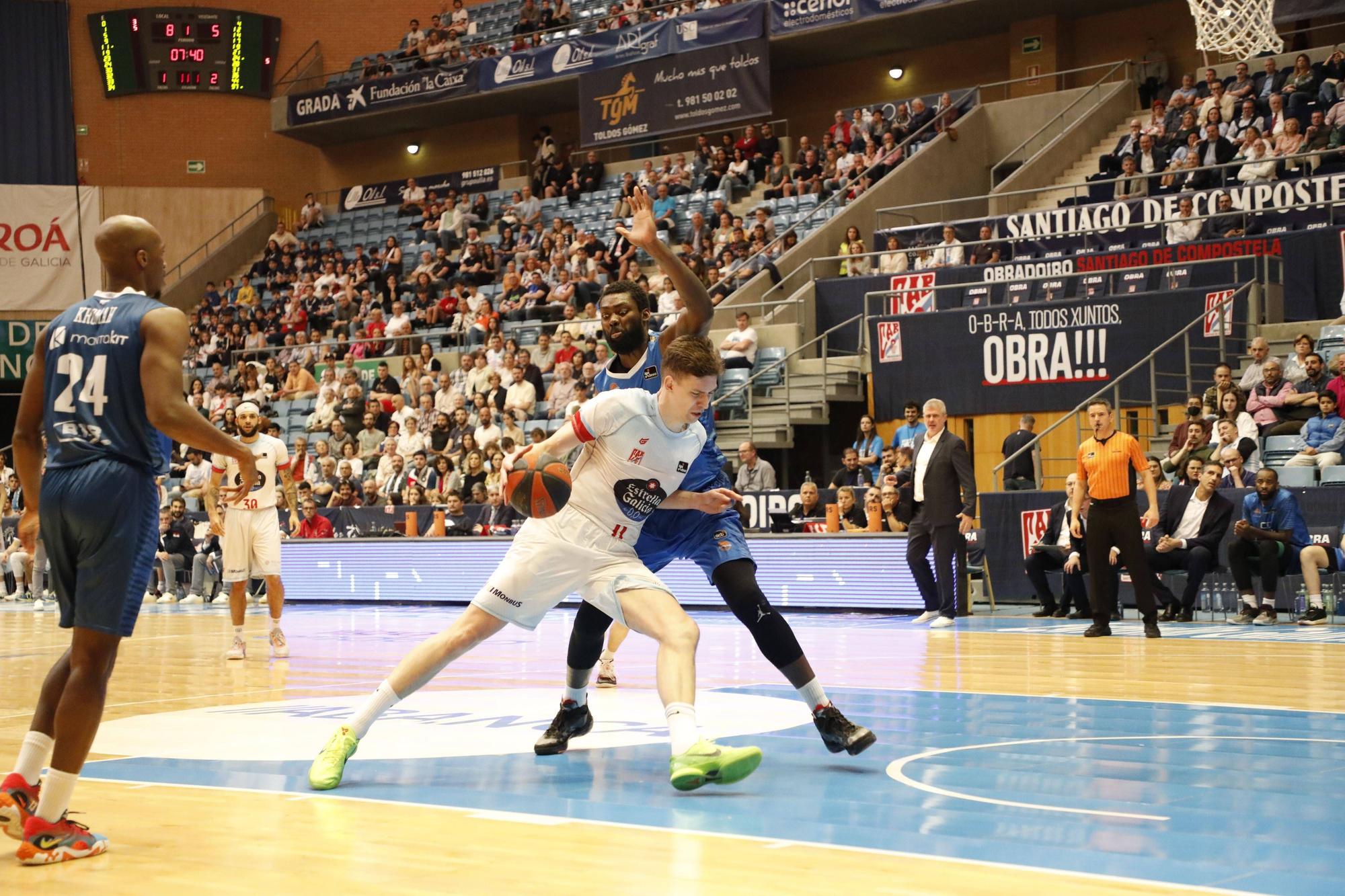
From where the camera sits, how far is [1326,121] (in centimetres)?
1966

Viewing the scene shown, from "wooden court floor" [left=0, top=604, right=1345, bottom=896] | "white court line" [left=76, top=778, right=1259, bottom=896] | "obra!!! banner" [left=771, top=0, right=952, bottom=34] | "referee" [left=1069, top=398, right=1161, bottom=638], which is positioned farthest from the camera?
"obra!!! banner" [left=771, top=0, right=952, bottom=34]

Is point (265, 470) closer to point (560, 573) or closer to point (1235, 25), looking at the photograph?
point (560, 573)

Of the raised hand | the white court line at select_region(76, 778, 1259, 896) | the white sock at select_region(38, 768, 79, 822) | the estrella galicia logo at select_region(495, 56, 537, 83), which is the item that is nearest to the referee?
the raised hand

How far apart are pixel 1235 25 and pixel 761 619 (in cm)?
1268

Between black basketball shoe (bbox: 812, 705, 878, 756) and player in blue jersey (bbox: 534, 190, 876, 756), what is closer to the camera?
black basketball shoe (bbox: 812, 705, 878, 756)

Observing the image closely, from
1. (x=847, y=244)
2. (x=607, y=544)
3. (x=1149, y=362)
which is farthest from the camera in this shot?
(x=847, y=244)

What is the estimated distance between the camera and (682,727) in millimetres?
5090

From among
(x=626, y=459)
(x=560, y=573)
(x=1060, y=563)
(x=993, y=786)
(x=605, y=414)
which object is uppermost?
(x=605, y=414)

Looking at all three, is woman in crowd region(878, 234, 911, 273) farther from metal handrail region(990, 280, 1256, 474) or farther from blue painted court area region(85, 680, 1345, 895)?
blue painted court area region(85, 680, 1345, 895)

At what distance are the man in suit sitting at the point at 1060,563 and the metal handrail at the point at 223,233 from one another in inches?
1024

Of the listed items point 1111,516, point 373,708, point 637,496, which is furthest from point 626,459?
point 1111,516

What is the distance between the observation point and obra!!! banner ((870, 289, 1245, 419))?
17.3 meters

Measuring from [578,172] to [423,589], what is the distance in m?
13.9

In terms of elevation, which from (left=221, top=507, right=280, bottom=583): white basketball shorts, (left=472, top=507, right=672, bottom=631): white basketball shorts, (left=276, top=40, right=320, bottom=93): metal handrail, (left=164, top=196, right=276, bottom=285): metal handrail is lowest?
(left=221, top=507, right=280, bottom=583): white basketball shorts
